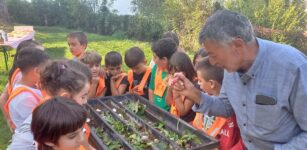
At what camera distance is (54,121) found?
198 centimetres

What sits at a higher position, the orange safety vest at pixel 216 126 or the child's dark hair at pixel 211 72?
the child's dark hair at pixel 211 72

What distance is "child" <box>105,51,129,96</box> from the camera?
181 inches

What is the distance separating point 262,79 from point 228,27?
17.3 inches

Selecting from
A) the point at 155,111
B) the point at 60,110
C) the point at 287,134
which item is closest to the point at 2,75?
the point at 155,111

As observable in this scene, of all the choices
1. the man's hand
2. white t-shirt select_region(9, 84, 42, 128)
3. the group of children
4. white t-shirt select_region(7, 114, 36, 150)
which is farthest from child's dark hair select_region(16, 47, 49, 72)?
Result: the man's hand

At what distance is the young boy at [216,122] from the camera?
2.66 metres

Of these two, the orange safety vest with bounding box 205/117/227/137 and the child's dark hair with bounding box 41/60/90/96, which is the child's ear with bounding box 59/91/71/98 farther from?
the orange safety vest with bounding box 205/117/227/137

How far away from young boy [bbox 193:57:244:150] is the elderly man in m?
0.32

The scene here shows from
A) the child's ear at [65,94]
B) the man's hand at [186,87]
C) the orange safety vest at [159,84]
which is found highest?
the man's hand at [186,87]

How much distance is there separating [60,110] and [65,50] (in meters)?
11.3

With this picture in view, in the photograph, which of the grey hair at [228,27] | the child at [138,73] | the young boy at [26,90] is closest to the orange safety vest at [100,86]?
the child at [138,73]

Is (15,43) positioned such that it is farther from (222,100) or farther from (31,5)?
(31,5)

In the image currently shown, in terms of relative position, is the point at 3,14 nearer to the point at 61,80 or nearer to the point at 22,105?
the point at 22,105

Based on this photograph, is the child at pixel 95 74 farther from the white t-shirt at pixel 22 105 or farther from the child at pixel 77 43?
the white t-shirt at pixel 22 105
